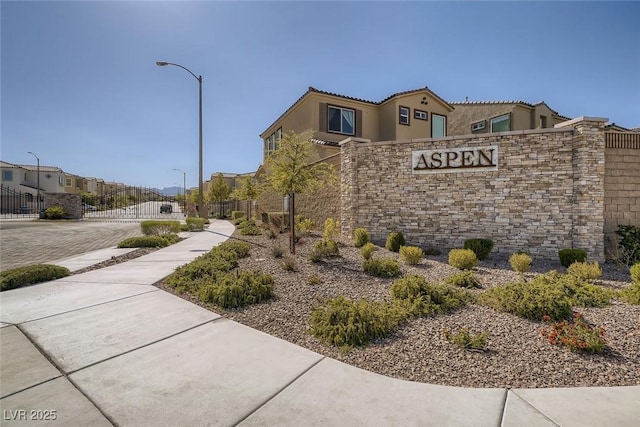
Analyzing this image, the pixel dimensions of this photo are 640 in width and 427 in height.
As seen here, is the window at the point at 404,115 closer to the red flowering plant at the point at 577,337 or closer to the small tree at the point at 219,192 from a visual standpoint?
the red flowering plant at the point at 577,337

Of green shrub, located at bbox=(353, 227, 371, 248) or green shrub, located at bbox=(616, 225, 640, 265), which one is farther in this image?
green shrub, located at bbox=(353, 227, 371, 248)

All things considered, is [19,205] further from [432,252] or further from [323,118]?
[432,252]

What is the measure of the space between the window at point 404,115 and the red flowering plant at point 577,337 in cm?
1870

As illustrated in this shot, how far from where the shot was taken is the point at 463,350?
160 inches

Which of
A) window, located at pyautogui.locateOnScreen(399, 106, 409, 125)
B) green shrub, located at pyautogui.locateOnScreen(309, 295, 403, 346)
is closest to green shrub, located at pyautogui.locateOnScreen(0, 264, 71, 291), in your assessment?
green shrub, located at pyautogui.locateOnScreen(309, 295, 403, 346)

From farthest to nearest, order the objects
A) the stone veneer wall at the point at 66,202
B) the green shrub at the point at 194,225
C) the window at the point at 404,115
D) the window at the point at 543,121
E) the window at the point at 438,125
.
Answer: the stone veneer wall at the point at 66,202 < the window at the point at 438,125 < the window at the point at 543,121 < the window at the point at 404,115 < the green shrub at the point at 194,225

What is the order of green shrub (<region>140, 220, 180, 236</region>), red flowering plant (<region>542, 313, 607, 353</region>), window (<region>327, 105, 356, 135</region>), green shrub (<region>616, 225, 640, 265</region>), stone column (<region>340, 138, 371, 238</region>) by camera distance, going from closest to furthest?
red flowering plant (<region>542, 313, 607, 353</region>) < green shrub (<region>616, 225, 640, 265</region>) < stone column (<region>340, 138, 371, 238</region>) < green shrub (<region>140, 220, 180, 236</region>) < window (<region>327, 105, 356, 135</region>)

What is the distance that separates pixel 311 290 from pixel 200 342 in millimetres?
2932

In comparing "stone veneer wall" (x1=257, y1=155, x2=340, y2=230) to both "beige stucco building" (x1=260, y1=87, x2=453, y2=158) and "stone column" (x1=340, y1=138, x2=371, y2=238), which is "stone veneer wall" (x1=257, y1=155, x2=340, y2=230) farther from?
"beige stucco building" (x1=260, y1=87, x2=453, y2=158)

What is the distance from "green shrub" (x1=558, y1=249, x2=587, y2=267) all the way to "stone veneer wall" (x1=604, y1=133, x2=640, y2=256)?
1.93 meters

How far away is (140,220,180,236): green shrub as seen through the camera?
15.8m

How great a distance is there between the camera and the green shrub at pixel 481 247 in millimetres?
10234

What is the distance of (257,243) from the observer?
1351 centimetres

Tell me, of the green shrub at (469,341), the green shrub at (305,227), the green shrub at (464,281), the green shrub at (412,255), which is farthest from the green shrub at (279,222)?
the green shrub at (469,341)
